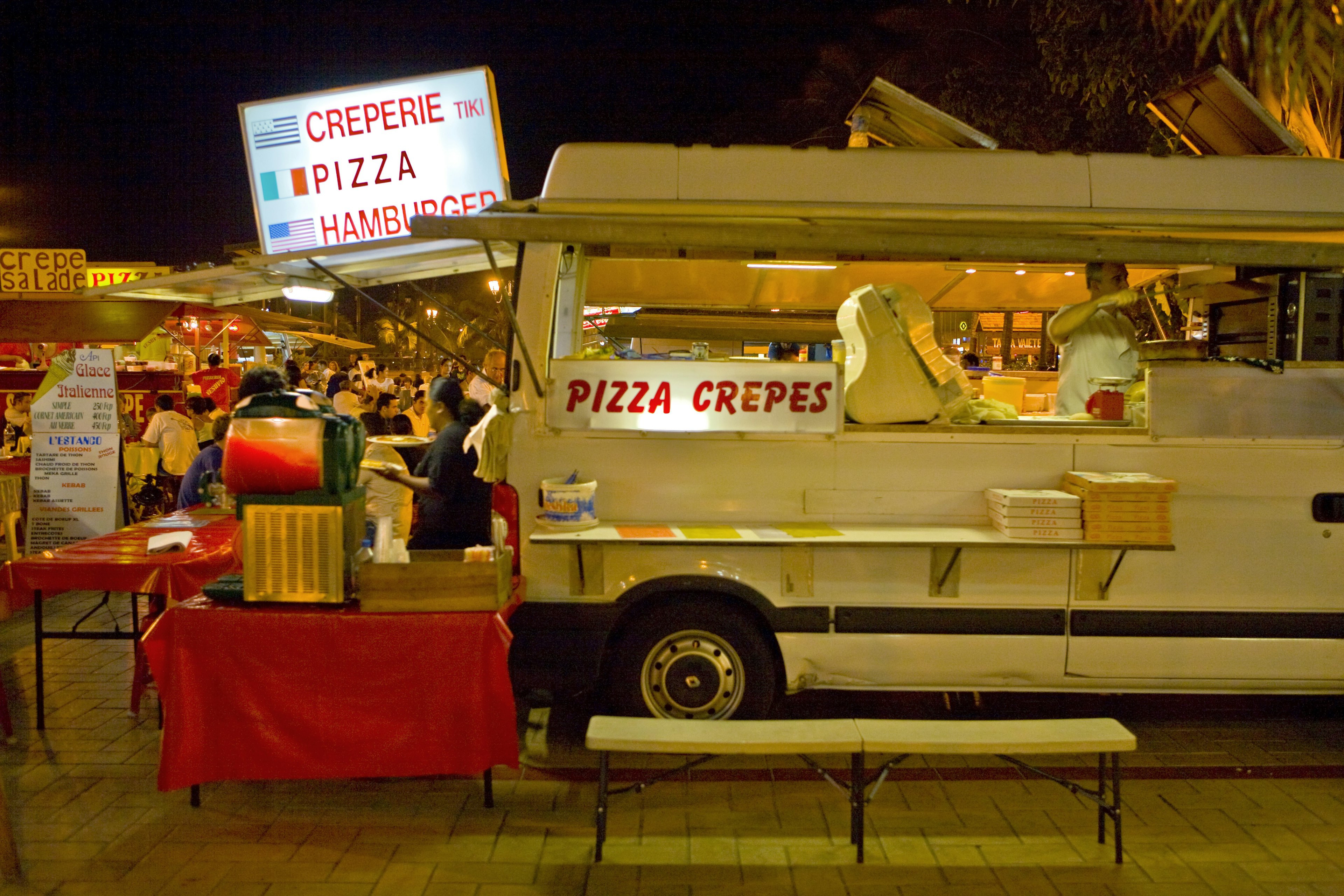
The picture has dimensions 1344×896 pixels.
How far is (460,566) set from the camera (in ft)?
13.1

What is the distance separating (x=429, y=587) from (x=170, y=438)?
7788mm

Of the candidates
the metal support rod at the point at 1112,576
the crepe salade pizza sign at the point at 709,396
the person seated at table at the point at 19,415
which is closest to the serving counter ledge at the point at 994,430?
the crepe salade pizza sign at the point at 709,396

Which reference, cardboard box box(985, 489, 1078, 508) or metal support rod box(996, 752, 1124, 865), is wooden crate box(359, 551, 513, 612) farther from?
cardboard box box(985, 489, 1078, 508)

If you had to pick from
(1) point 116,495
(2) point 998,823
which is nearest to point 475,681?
(2) point 998,823

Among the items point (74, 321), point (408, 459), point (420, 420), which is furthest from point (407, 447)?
point (74, 321)

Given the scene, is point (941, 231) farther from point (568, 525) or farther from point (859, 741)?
point (859, 741)

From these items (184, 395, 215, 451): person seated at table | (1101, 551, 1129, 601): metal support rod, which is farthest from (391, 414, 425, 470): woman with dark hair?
(1101, 551, 1129, 601): metal support rod

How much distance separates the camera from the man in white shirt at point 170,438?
1022cm

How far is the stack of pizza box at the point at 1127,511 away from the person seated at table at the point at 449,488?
323 centimetres

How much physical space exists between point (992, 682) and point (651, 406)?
2.21 m

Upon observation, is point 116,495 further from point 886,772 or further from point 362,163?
point 886,772

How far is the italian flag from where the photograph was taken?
233 inches

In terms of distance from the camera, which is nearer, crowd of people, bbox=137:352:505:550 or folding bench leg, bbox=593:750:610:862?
folding bench leg, bbox=593:750:610:862

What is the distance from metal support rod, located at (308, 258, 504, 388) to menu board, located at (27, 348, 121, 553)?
12.8 ft
